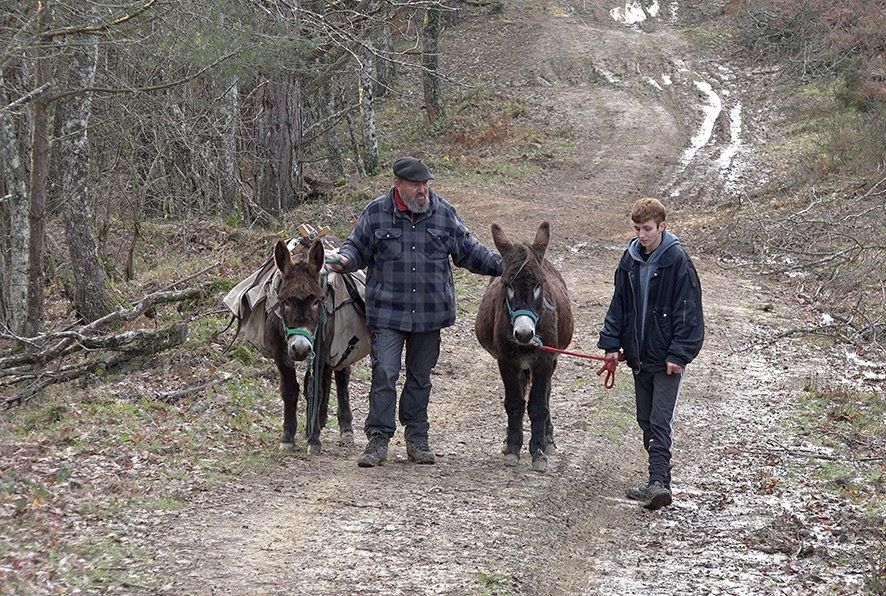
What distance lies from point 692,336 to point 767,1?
129ft

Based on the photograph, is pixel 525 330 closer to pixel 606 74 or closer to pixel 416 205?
pixel 416 205

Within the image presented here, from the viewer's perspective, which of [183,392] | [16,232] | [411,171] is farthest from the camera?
[16,232]

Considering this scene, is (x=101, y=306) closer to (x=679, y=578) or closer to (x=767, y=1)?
(x=679, y=578)

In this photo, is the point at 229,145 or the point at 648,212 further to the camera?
the point at 229,145

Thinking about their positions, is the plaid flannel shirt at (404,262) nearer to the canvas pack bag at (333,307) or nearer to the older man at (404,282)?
the older man at (404,282)

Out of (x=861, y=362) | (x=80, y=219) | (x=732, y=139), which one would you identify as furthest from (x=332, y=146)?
(x=861, y=362)

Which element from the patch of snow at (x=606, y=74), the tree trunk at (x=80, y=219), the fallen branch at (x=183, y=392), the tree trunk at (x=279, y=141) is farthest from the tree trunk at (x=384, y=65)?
the fallen branch at (x=183, y=392)

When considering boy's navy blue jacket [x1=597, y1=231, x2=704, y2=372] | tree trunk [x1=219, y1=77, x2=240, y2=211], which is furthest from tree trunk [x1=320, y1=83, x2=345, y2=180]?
boy's navy blue jacket [x1=597, y1=231, x2=704, y2=372]

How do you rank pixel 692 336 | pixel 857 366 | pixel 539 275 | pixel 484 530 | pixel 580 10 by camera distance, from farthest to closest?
pixel 580 10, pixel 857 366, pixel 539 275, pixel 692 336, pixel 484 530

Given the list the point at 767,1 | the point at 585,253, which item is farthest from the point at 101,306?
the point at 767,1

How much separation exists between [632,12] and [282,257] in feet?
156

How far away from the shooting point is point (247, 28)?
36.2 feet

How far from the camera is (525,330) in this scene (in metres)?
7.21

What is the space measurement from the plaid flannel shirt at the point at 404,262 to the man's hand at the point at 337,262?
1.7 inches
